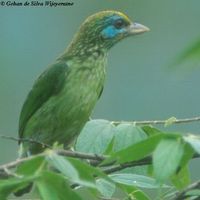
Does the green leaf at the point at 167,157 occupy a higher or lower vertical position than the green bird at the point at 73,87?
lower

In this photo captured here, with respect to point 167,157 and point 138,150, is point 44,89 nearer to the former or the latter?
point 138,150

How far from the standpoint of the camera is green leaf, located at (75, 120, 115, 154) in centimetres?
309

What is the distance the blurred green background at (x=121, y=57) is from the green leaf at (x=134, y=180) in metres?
4.18

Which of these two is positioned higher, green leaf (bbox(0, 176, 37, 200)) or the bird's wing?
the bird's wing

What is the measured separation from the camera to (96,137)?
123 inches

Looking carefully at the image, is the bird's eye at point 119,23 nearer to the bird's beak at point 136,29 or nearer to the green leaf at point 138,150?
the bird's beak at point 136,29

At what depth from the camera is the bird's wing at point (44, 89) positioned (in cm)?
516

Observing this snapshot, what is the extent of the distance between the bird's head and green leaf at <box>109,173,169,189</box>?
8.09ft

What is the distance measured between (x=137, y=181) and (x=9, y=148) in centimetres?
428

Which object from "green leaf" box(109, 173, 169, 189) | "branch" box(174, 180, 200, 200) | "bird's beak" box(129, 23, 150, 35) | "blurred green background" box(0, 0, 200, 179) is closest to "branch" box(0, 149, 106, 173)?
"green leaf" box(109, 173, 169, 189)

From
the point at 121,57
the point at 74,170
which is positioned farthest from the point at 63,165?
the point at 121,57

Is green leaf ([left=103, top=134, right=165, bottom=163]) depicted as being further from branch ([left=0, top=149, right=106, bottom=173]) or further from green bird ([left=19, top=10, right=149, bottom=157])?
green bird ([left=19, top=10, right=149, bottom=157])

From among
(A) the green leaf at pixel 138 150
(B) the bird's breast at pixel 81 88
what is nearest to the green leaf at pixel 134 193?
(A) the green leaf at pixel 138 150

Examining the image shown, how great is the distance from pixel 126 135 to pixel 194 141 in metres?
0.76
